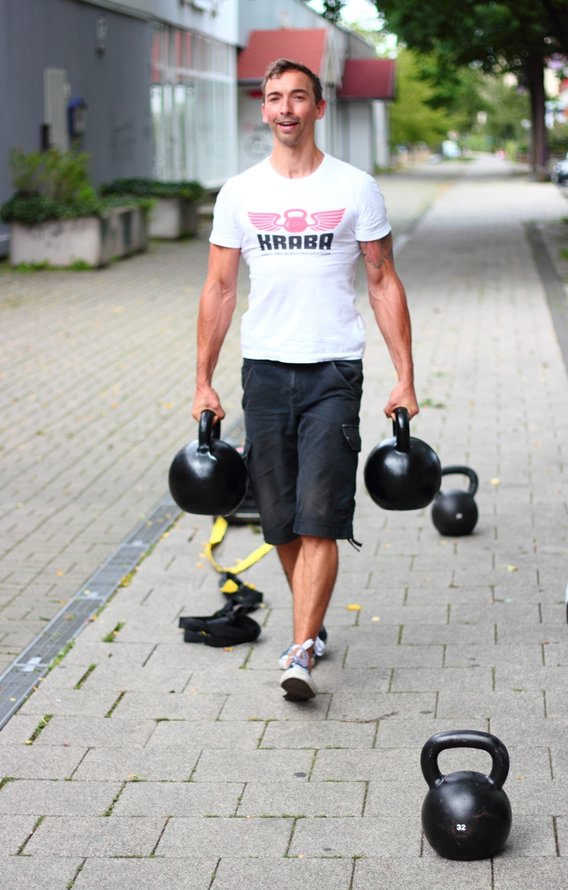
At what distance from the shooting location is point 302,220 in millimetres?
4598

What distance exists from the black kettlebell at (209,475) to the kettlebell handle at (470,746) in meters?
1.42

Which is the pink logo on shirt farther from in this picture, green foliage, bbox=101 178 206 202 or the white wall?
the white wall

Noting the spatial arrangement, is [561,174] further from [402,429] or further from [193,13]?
[402,429]

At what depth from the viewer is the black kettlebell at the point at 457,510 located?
6.69m

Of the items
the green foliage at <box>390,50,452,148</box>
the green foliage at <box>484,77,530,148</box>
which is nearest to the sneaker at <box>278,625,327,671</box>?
the green foliage at <box>484,77,530,148</box>

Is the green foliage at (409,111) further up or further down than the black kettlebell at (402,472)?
further up

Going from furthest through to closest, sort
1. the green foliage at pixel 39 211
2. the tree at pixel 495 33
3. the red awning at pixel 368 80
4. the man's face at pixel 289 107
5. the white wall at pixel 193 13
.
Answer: the red awning at pixel 368 80
the white wall at pixel 193 13
the tree at pixel 495 33
the green foliage at pixel 39 211
the man's face at pixel 289 107

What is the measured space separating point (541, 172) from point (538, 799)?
47.0 meters

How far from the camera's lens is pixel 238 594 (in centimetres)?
578

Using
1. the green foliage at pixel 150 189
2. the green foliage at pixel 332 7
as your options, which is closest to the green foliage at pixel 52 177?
the green foliage at pixel 150 189

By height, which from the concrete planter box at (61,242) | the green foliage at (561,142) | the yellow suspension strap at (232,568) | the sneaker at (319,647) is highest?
the green foliage at (561,142)

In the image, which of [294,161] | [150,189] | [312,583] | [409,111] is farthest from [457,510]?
[409,111]

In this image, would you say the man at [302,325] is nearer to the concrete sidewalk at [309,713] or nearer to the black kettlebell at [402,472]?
the black kettlebell at [402,472]

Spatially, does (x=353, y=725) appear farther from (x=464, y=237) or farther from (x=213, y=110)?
(x=213, y=110)
